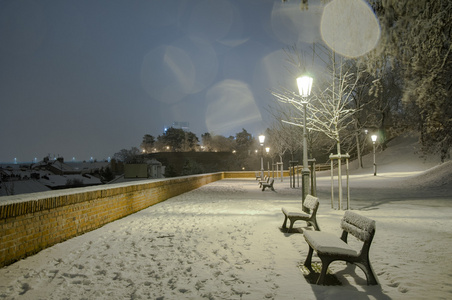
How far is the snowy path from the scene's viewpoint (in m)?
3.49

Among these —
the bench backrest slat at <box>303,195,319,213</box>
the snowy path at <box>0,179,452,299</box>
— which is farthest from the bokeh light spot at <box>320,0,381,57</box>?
the snowy path at <box>0,179,452,299</box>

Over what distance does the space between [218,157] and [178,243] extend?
9506 centimetres

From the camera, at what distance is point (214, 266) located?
14.5ft

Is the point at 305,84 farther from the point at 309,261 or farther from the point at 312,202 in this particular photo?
the point at 309,261

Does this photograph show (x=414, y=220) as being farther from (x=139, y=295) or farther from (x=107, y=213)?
(x=107, y=213)

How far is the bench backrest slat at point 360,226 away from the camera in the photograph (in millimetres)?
3625

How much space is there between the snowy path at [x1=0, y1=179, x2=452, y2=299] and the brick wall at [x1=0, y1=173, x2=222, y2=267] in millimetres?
211

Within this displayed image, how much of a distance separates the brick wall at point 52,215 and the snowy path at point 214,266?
211 millimetres

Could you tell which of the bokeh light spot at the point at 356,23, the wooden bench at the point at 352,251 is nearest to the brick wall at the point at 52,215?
the wooden bench at the point at 352,251

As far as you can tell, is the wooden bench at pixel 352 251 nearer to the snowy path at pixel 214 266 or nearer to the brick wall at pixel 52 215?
the snowy path at pixel 214 266

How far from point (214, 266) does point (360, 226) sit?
6.95ft

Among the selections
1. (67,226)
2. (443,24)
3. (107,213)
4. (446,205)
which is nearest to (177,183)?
(107,213)

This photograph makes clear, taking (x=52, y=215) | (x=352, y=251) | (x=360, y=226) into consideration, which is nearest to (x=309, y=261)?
(x=352, y=251)

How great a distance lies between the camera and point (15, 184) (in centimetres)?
4544
